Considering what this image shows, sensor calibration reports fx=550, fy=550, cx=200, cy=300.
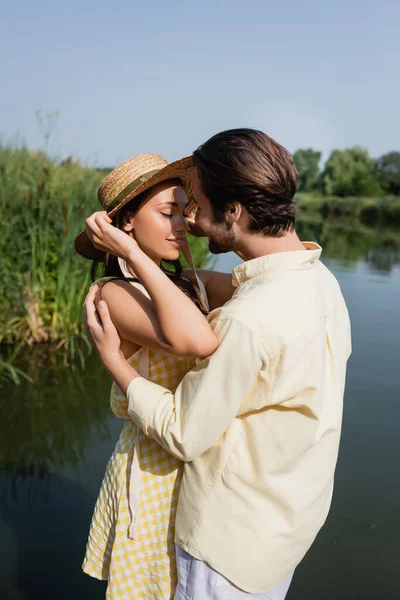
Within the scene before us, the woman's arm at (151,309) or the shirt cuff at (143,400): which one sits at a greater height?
the woman's arm at (151,309)

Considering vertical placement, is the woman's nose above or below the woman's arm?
above

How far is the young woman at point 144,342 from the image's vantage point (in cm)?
126

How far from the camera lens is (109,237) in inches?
52.9

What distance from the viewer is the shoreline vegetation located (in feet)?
16.6

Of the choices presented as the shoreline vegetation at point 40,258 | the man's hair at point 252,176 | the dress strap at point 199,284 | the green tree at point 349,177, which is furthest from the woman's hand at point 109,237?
the green tree at point 349,177

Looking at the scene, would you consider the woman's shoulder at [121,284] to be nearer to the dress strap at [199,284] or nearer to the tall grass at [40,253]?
the dress strap at [199,284]

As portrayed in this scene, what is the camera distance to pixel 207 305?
5.76 ft

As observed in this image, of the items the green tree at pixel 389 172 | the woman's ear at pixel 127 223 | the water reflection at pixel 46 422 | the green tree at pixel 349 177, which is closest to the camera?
the woman's ear at pixel 127 223

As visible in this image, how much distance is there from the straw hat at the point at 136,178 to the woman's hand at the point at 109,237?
0.20m

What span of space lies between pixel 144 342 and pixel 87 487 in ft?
8.58

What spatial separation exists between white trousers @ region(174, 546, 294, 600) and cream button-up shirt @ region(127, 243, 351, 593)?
3cm

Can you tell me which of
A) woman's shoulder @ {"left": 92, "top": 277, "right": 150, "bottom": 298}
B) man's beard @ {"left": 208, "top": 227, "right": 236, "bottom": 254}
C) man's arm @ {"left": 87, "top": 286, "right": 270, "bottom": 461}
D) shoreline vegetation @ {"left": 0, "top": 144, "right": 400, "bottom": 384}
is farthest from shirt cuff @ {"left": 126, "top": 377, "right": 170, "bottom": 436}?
shoreline vegetation @ {"left": 0, "top": 144, "right": 400, "bottom": 384}

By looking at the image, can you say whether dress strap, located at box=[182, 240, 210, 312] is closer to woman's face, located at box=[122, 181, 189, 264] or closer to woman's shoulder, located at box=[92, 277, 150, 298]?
woman's face, located at box=[122, 181, 189, 264]

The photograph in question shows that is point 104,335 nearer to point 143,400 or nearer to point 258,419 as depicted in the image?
point 143,400
